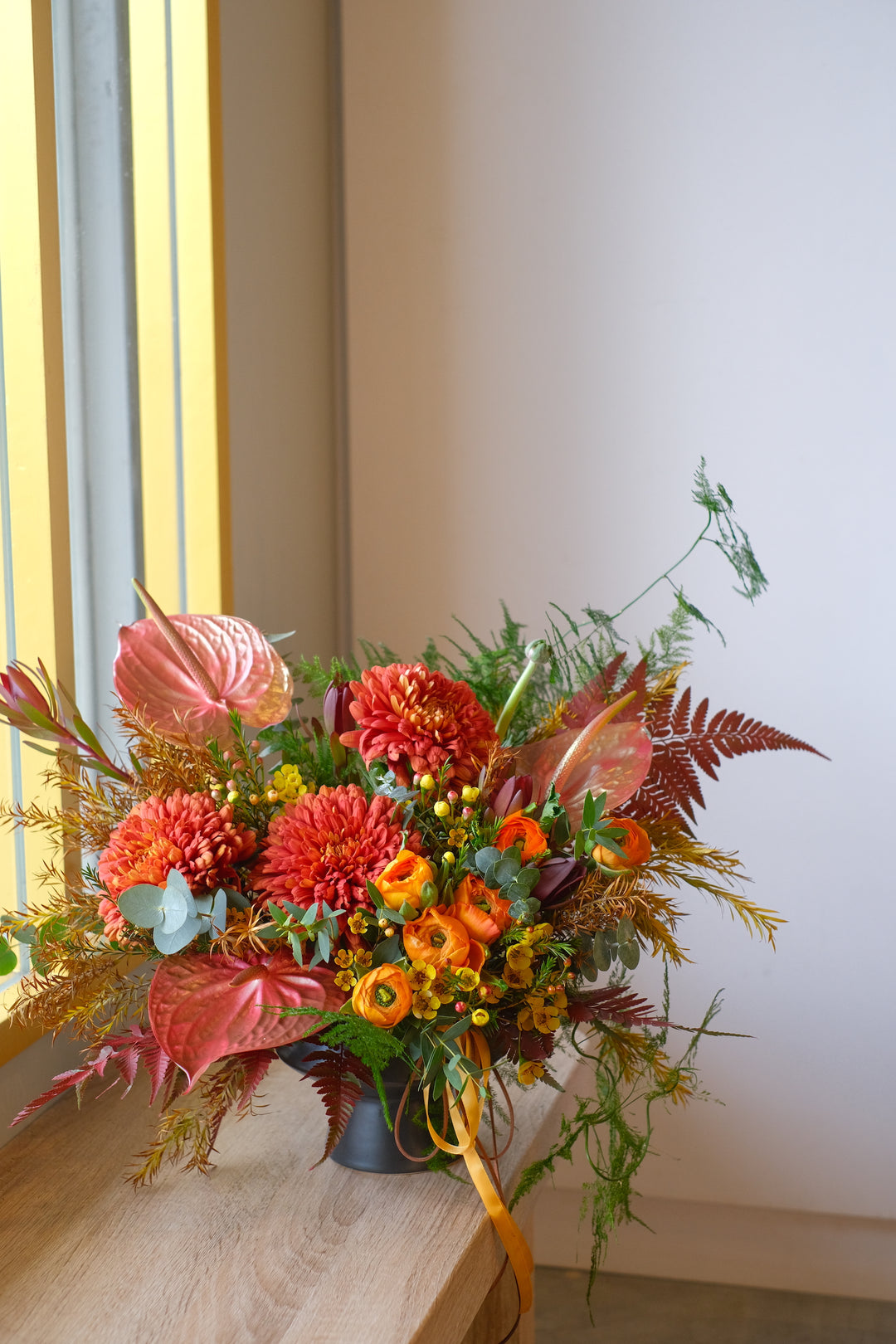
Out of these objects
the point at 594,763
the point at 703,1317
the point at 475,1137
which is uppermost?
the point at 594,763

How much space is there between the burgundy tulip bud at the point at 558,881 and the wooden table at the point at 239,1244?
0.83ft

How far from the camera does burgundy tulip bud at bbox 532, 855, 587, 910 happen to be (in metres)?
0.67

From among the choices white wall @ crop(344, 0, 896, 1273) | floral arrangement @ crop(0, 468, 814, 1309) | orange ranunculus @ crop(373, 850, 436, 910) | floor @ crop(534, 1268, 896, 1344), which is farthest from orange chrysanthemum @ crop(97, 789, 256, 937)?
floor @ crop(534, 1268, 896, 1344)

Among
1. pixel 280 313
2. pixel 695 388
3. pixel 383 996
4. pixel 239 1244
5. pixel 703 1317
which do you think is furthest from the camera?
pixel 703 1317

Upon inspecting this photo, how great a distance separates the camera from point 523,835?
0.67 metres

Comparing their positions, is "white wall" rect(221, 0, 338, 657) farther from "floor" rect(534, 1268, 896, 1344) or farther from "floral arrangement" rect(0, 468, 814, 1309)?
"floor" rect(534, 1268, 896, 1344)

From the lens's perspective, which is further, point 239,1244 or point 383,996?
point 239,1244

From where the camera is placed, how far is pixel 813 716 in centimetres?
158

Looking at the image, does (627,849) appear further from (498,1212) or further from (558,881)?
(498,1212)

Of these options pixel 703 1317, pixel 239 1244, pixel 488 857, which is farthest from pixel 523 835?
pixel 703 1317

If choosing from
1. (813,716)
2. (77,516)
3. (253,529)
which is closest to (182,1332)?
(77,516)

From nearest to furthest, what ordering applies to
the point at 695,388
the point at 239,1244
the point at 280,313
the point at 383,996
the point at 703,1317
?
the point at 383,996 → the point at 239,1244 → the point at 280,313 → the point at 695,388 → the point at 703,1317

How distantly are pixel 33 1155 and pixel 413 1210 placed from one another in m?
0.32

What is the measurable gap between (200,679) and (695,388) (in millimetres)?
1039
